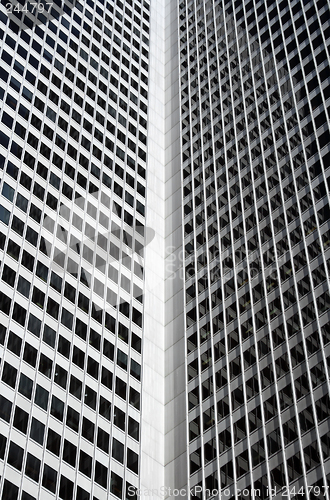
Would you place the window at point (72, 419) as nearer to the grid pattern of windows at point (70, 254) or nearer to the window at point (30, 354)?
the grid pattern of windows at point (70, 254)

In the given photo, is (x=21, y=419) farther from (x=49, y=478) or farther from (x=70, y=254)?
(x=70, y=254)

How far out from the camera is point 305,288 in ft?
193

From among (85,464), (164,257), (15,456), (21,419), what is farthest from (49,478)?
(164,257)

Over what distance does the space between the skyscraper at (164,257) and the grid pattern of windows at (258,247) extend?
172 mm

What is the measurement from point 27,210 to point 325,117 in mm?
30416

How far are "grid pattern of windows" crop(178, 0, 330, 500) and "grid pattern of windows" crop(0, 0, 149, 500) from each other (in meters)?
6.31

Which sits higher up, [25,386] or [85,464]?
[25,386]

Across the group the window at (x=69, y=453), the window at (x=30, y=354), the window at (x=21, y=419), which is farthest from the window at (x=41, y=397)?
the window at (x=69, y=453)

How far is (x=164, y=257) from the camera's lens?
239 feet

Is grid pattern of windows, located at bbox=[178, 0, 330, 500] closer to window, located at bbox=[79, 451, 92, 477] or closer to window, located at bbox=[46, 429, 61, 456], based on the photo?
window, located at bbox=[79, 451, 92, 477]

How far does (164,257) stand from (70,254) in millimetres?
12729

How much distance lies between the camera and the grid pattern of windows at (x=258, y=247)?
173 feet

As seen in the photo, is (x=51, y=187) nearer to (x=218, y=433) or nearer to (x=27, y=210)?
(x=27, y=210)

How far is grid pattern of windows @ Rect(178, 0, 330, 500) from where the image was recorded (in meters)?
52.8
